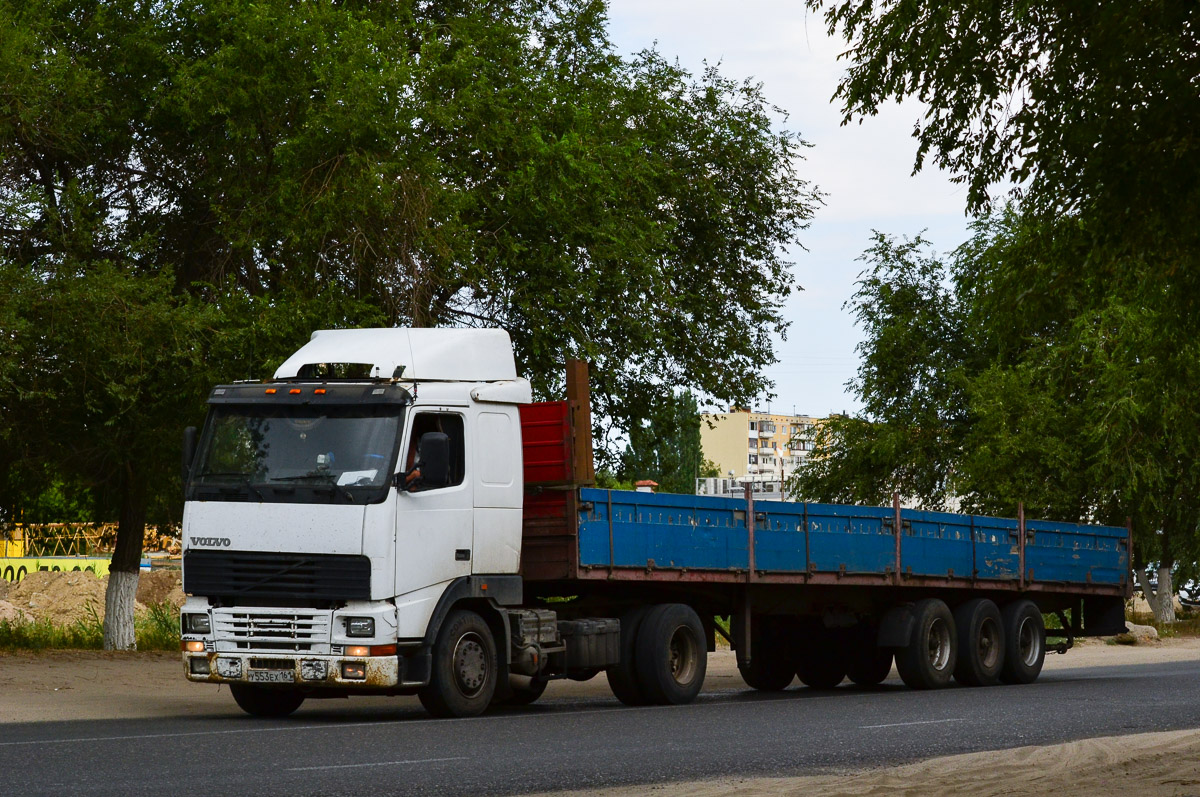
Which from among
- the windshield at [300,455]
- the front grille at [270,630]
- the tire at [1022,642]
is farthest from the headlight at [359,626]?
the tire at [1022,642]

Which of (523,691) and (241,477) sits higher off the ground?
(241,477)

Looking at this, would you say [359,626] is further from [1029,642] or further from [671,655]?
[1029,642]

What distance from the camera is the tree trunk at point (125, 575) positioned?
83.5ft

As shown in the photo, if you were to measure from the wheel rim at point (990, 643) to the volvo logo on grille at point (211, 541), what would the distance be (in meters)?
11.3

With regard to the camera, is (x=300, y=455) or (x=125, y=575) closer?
(x=300, y=455)

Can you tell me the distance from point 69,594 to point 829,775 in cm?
3746

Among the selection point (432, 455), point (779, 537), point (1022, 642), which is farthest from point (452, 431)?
point (1022, 642)

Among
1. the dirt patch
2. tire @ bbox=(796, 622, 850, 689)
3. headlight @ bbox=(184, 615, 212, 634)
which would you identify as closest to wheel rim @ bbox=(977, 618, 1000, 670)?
tire @ bbox=(796, 622, 850, 689)

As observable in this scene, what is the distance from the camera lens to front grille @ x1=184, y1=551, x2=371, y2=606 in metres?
14.2

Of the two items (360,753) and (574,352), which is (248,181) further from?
(360,753)

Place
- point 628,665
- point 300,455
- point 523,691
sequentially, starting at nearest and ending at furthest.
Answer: point 300,455 < point 628,665 < point 523,691

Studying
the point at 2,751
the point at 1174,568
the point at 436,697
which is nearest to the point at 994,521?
the point at 436,697

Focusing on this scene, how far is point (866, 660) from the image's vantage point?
867 inches

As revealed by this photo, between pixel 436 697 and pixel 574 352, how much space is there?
12.4 metres
